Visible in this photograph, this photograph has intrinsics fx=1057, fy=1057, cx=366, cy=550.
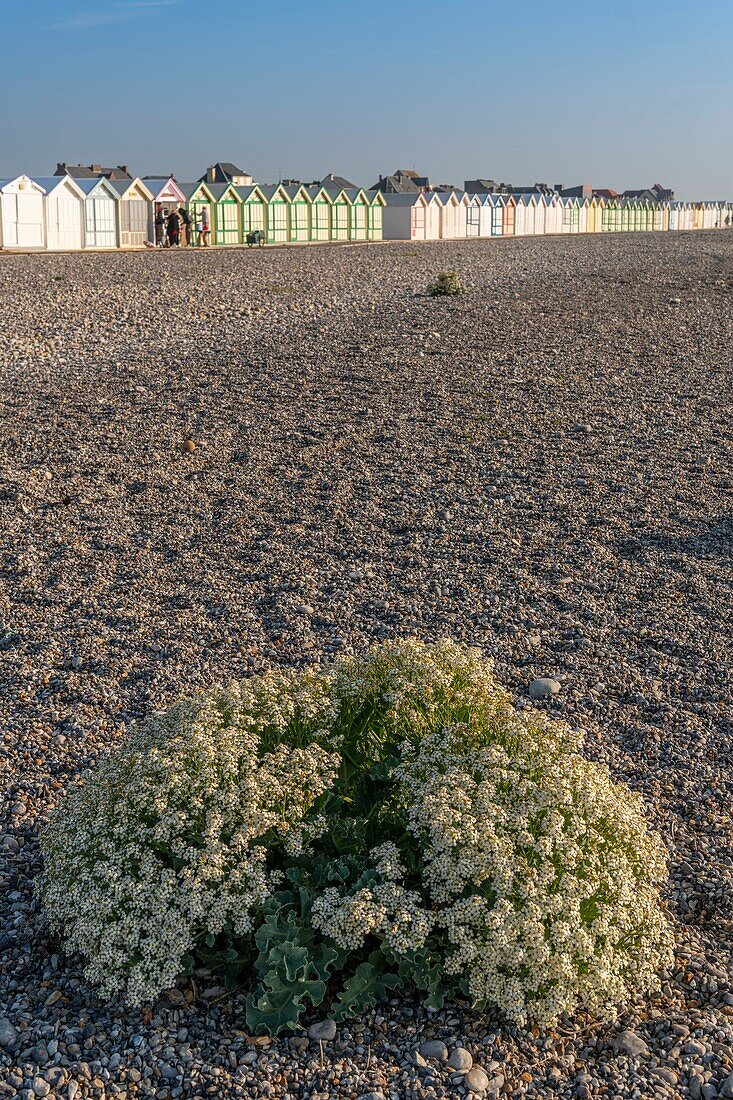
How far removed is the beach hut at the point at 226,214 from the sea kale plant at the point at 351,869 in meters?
46.5

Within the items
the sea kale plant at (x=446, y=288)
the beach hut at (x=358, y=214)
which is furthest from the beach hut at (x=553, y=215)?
the sea kale plant at (x=446, y=288)

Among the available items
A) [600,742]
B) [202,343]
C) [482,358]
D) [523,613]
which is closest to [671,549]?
[523,613]

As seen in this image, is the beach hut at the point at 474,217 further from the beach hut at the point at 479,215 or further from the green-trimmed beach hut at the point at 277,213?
the green-trimmed beach hut at the point at 277,213

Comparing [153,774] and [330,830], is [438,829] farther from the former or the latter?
[153,774]

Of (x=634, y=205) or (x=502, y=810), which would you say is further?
(x=634, y=205)

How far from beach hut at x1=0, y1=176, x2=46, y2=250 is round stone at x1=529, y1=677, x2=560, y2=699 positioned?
36625 millimetres

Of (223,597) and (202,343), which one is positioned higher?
(202,343)

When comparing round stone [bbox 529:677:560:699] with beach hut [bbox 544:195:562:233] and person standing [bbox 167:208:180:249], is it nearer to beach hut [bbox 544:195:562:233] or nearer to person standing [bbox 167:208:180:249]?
person standing [bbox 167:208:180:249]

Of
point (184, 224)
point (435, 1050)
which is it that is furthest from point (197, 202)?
point (435, 1050)

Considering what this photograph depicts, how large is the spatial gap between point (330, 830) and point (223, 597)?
127 inches

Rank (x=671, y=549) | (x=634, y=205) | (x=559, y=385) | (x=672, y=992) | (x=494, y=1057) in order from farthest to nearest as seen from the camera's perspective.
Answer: (x=634, y=205)
(x=559, y=385)
(x=671, y=549)
(x=672, y=992)
(x=494, y=1057)

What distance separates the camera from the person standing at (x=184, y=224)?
43.1 meters

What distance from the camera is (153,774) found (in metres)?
3.40

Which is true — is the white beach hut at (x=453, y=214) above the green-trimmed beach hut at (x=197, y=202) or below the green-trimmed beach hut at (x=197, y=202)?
above
